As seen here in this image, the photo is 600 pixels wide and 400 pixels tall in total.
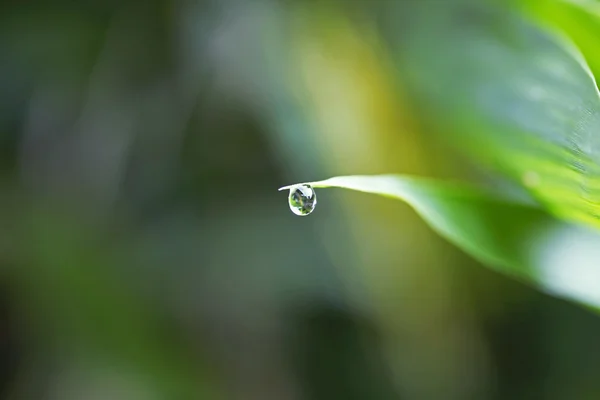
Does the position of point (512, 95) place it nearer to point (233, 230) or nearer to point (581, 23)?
point (581, 23)

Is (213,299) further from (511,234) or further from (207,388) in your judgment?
(511,234)

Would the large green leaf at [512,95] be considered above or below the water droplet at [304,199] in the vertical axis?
above

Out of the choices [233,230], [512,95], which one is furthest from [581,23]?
[233,230]

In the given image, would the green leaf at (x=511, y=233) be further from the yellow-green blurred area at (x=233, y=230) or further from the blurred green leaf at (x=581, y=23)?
the yellow-green blurred area at (x=233, y=230)

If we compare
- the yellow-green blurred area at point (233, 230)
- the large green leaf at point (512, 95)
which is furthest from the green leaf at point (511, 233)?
the yellow-green blurred area at point (233, 230)

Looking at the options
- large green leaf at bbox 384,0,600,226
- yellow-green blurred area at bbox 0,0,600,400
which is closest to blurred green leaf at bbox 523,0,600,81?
large green leaf at bbox 384,0,600,226

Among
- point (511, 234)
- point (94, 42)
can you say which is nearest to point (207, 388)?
point (94, 42)
